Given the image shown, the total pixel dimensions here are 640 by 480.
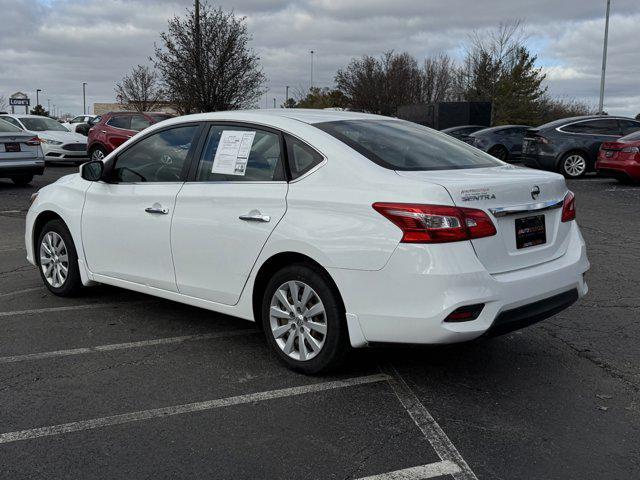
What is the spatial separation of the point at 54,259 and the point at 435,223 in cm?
384

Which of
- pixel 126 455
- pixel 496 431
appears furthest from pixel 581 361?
pixel 126 455

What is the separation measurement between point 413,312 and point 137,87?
52.8m

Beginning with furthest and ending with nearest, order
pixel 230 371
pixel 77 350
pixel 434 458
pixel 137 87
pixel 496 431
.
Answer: pixel 137 87
pixel 77 350
pixel 230 371
pixel 496 431
pixel 434 458

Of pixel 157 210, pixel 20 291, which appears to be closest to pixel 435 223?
pixel 157 210

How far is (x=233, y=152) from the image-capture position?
4539 mm

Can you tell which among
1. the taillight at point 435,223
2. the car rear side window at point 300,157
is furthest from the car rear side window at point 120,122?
the taillight at point 435,223

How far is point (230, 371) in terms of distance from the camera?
4.25 meters

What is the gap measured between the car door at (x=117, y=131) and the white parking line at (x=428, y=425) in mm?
16358

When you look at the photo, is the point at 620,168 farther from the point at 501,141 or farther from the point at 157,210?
the point at 157,210

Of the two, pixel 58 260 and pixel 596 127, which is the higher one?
pixel 596 127

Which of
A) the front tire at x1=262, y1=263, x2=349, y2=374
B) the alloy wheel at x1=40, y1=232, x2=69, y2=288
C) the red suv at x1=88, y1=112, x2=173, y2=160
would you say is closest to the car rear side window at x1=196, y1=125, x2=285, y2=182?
the front tire at x1=262, y1=263, x2=349, y2=374

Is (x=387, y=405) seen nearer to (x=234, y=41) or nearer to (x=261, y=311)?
(x=261, y=311)

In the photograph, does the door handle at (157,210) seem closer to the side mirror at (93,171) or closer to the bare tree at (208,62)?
the side mirror at (93,171)

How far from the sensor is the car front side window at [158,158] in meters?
4.86
